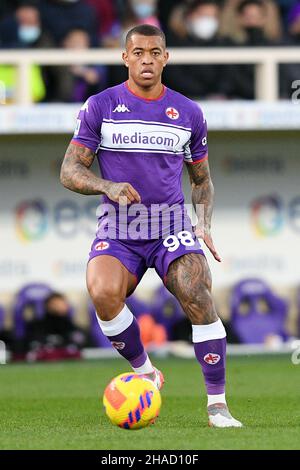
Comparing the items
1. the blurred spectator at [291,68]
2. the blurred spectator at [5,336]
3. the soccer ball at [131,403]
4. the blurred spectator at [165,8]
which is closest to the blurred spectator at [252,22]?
the blurred spectator at [291,68]

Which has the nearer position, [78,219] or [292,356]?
[292,356]

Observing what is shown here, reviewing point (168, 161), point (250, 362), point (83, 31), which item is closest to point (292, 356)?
point (250, 362)

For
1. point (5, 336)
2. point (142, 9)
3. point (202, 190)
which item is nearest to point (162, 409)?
point (202, 190)

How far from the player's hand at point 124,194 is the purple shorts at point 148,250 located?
563 mm

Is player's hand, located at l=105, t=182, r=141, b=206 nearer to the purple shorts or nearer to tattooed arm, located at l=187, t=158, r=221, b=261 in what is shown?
the purple shorts

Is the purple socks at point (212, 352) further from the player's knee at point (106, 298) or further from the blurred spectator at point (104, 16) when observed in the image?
the blurred spectator at point (104, 16)

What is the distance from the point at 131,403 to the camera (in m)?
7.58

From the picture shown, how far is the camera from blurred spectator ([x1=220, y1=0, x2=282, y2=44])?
55.7 ft

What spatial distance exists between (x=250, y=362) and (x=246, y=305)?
203 cm

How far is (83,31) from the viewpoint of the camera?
16.6 m

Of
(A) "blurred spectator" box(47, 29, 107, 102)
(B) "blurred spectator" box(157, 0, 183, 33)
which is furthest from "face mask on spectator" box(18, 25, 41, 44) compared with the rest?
(B) "blurred spectator" box(157, 0, 183, 33)

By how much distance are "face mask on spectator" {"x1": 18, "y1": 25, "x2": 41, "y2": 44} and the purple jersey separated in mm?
8246

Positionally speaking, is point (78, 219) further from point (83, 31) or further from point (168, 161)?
point (168, 161)

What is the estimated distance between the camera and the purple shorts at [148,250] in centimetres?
836
